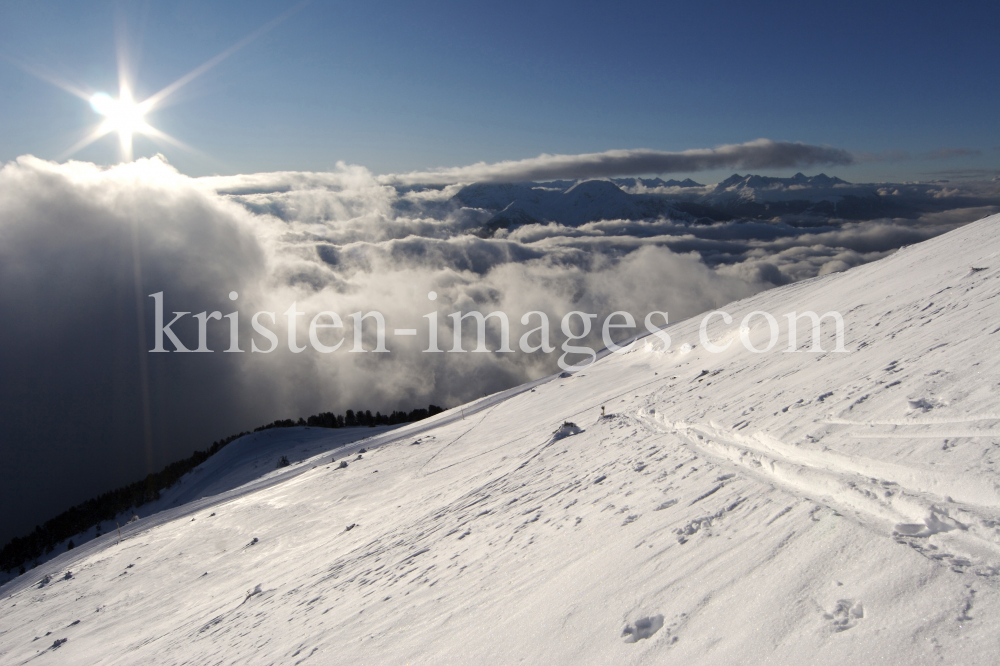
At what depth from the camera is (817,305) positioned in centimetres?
1414

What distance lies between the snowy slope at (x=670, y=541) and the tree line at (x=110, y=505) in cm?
3033

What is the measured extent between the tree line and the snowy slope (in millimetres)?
30333

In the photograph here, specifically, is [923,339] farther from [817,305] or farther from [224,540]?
[224,540]

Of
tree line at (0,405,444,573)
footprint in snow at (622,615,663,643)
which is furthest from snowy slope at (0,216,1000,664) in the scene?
tree line at (0,405,444,573)

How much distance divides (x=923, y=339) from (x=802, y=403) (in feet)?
7.52

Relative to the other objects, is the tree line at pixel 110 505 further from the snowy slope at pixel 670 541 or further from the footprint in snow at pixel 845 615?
the footprint in snow at pixel 845 615

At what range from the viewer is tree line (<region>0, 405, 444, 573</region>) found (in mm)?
44906

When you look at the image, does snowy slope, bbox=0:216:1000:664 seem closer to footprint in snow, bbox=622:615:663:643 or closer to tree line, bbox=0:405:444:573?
footprint in snow, bbox=622:615:663:643

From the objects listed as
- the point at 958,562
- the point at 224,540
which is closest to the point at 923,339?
the point at 958,562

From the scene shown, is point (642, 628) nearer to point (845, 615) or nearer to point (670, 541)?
point (670, 541)

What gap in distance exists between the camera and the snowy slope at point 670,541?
129 inches

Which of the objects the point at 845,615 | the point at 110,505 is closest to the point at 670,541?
the point at 845,615

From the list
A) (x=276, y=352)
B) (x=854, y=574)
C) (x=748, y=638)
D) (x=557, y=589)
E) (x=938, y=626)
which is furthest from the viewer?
(x=276, y=352)

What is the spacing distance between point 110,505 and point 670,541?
230 feet
